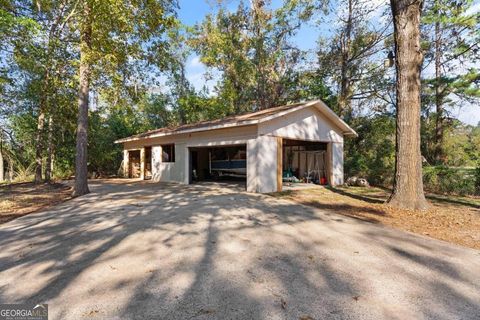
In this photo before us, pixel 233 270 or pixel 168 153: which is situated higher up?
pixel 168 153

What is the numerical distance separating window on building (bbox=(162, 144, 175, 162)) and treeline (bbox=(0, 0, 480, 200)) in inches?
112

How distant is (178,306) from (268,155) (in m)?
7.89

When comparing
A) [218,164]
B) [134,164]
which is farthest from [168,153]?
[134,164]

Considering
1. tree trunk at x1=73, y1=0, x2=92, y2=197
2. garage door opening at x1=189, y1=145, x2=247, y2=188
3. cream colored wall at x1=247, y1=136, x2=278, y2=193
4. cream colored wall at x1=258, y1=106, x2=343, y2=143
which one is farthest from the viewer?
garage door opening at x1=189, y1=145, x2=247, y2=188

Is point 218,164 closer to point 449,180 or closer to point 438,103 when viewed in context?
point 449,180

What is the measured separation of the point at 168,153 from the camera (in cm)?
1476

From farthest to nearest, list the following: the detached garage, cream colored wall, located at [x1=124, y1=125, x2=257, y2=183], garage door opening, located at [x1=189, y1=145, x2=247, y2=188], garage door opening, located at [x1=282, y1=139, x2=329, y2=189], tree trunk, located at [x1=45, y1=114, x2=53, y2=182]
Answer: garage door opening, located at [x1=189, y1=145, x2=247, y2=188] < tree trunk, located at [x1=45, y1=114, x2=53, y2=182] < garage door opening, located at [x1=282, y1=139, x2=329, y2=189] < cream colored wall, located at [x1=124, y1=125, x2=257, y2=183] < the detached garage

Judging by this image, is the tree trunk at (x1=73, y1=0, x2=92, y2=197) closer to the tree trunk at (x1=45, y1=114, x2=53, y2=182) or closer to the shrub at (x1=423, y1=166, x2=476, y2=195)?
the tree trunk at (x1=45, y1=114, x2=53, y2=182)

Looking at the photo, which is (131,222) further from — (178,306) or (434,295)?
(434,295)

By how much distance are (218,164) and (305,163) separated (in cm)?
499

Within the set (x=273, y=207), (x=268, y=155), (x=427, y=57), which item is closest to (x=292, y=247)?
(x=273, y=207)

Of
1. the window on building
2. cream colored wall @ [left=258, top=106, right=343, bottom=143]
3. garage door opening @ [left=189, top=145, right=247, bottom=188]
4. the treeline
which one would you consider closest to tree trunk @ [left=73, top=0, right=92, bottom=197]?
the treeline

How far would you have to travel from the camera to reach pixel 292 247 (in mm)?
3961

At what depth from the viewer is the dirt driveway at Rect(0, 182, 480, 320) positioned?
2.37m
